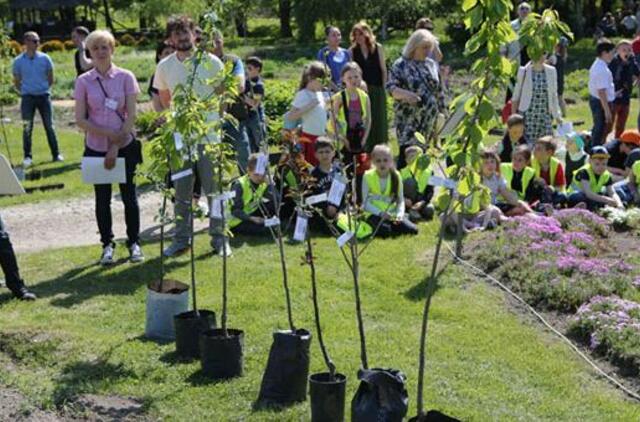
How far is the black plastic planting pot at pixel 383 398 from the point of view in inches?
189

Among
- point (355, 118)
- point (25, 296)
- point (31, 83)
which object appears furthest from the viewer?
point (31, 83)

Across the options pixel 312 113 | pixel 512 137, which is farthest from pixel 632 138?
pixel 312 113

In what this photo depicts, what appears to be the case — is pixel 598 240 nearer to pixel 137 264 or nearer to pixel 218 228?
pixel 218 228

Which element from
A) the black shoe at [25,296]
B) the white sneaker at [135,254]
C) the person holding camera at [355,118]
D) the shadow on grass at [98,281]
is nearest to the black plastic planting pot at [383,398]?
the shadow on grass at [98,281]

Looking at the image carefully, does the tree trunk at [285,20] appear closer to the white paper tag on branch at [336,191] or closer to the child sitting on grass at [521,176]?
the child sitting on grass at [521,176]

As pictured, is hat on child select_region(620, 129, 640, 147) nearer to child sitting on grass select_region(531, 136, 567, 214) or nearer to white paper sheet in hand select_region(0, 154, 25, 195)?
child sitting on grass select_region(531, 136, 567, 214)

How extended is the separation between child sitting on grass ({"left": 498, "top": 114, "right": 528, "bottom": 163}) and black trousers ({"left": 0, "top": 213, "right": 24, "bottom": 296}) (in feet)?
18.1

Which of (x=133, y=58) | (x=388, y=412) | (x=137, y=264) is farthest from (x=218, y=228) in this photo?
(x=133, y=58)

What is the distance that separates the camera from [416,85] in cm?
1047

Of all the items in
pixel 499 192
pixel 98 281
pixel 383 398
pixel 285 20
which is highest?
pixel 383 398

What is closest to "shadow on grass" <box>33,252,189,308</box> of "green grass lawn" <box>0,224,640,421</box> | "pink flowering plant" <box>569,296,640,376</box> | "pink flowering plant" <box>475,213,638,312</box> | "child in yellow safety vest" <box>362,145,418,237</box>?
"green grass lawn" <box>0,224,640,421</box>

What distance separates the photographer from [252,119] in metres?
11.7

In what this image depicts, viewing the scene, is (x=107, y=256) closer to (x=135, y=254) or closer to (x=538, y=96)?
(x=135, y=254)

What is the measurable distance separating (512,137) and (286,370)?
6.18 meters
